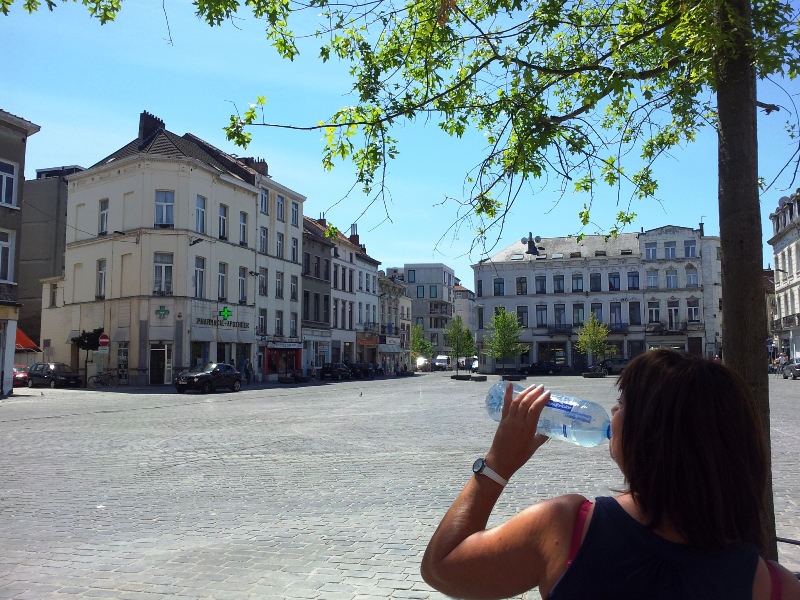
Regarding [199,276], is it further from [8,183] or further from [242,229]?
[8,183]

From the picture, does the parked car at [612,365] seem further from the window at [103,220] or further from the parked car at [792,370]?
the window at [103,220]

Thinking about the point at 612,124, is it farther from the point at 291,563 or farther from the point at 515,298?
the point at 515,298

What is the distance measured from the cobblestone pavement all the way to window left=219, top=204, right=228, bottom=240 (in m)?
31.7

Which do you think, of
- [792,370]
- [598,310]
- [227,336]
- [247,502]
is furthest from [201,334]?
[598,310]

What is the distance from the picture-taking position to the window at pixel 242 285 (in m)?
47.1

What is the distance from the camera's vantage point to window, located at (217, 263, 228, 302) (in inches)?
1758

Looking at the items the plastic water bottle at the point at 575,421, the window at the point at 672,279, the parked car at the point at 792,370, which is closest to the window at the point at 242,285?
the parked car at the point at 792,370

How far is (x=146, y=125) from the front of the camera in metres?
44.3

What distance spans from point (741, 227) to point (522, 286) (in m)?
72.2

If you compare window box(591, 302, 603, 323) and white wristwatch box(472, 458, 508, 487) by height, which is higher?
window box(591, 302, 603, 323)

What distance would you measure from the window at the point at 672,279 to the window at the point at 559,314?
10.8 m

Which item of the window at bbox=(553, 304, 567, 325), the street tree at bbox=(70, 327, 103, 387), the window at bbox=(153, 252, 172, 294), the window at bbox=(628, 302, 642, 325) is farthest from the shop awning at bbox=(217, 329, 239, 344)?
the window at bbox=(628, 302, 642, 325)

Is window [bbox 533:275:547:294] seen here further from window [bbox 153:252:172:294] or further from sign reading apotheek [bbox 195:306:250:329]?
window [bbox 153:252:172:294]

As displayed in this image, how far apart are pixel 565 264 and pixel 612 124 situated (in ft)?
227
